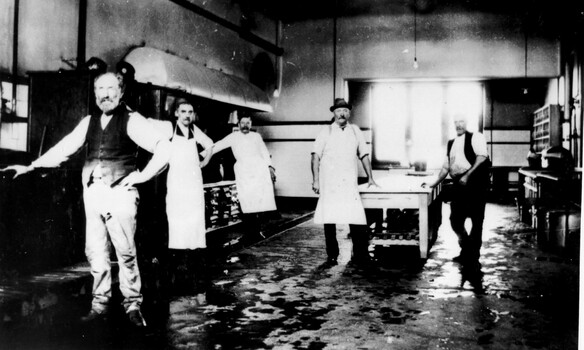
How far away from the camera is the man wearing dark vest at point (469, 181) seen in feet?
18.4

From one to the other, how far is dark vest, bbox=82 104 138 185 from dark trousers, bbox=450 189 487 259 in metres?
3.57

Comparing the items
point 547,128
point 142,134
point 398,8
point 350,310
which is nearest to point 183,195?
point 142,134

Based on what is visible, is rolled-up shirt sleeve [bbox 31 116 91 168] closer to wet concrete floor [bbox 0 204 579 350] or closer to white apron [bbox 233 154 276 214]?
wet concrete floor [bbox 0 204 579 350]

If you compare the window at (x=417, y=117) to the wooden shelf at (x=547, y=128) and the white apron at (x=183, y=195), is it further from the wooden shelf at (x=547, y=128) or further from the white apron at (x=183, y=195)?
the white apron at (x=183, y=195)

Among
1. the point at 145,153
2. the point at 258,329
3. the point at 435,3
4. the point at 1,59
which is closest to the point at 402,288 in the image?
the point at 258,329

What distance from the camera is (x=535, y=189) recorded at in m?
7.42

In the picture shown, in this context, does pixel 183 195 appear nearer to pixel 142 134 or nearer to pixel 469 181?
pixel 142 134

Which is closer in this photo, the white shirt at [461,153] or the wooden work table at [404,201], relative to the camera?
the wooden work table at [404,201]

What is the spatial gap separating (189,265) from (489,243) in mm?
3797

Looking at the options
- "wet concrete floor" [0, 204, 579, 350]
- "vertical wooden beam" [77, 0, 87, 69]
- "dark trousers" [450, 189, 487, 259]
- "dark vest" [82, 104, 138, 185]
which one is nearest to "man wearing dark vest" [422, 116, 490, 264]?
"dark trousers" [450, 189, 487, 259]

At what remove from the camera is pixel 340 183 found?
5.66 metres

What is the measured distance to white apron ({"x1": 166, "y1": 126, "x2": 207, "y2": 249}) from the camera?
4.57m

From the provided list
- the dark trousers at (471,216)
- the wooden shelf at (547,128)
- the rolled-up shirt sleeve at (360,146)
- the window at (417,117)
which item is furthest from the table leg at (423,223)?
the window at (417,117)

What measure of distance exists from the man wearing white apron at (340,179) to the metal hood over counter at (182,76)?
6.95ft
